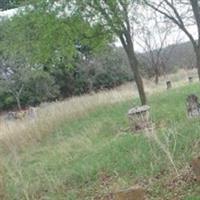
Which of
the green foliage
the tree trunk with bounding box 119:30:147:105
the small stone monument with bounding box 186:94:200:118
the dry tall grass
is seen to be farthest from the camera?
the tree trunk with bounding box 119:30:147:105

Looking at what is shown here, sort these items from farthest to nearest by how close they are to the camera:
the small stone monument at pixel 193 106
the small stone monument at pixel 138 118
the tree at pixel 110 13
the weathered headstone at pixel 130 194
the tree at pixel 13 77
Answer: the tree at pixel 13 77, the tree at pixel 110 13, the small stone monument at pixel 138 118, the small stone monument at pixel 193 106, the weathered headstone at pixel 130 194

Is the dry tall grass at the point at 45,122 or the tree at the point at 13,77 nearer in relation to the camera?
the dry tall grass at the point at 45,122

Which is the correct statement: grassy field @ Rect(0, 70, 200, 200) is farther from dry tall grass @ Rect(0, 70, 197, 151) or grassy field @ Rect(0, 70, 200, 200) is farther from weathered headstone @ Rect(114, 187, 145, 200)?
weathered headstone @ Rect(114, 187, 145, 200)

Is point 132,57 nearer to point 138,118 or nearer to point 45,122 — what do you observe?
point 45,122

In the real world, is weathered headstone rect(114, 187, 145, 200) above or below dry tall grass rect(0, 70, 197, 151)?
above

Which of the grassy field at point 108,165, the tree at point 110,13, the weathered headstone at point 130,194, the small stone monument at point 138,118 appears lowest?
the grassy field at point 108,165

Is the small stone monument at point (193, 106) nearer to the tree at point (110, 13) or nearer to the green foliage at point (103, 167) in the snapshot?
the green foliage at point (103, 167)

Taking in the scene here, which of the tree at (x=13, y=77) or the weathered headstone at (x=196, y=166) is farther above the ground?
the tree at (x=13, y=77)

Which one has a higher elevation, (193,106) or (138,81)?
(138,81)

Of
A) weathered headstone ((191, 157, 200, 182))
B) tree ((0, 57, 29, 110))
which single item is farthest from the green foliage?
tree ((0, 57, 29, 110))

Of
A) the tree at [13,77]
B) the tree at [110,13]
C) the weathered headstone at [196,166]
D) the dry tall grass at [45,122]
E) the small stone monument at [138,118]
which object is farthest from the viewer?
the tree at [13,77]

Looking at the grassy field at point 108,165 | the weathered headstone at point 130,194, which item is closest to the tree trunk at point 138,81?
the grassy field at point 108,165

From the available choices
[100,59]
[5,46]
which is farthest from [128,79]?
[5,46]

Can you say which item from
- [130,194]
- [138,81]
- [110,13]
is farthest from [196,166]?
[138,81]
